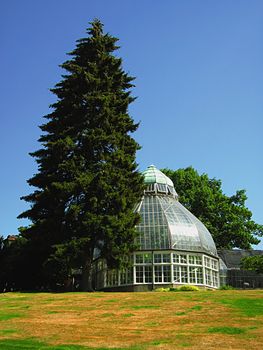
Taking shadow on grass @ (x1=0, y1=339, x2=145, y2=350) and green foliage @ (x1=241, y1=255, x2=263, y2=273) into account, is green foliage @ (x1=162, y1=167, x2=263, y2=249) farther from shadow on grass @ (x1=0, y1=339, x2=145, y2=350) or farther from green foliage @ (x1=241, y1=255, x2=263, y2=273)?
shadow on grass @ (x1=0, y1=339, x2=145, y2=350)

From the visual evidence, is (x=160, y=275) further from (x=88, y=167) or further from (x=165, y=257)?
(x=88, y=167)

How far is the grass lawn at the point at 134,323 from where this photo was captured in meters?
12.2

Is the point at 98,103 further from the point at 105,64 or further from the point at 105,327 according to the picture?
the point at 105,327

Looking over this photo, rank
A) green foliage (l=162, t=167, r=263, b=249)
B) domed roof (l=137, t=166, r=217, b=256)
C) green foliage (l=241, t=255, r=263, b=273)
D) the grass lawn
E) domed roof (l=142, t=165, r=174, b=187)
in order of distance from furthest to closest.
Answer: green foliage (l=162, t=167, r=263, b=249)
domed roof (l=142, t=165, r=174, b=187)
green foliage (l=241, t=255, r=263, b=273)
domed roof (l=137, t=166, r=217, b=256)
the grass lawn

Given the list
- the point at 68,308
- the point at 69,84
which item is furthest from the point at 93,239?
the point at 69,84

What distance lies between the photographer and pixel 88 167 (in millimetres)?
29094

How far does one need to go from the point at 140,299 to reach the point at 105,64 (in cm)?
1850

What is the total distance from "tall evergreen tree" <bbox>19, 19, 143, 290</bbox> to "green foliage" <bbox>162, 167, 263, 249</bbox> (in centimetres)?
2437

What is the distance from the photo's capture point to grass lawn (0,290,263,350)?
40.0ft

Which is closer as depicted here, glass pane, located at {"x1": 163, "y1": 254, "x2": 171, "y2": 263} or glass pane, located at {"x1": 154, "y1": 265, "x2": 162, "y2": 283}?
glass pane, located at {"x1": 154, "y1": 265, "x2": 162, "y2": 283}

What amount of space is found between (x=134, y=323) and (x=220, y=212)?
41074 mm

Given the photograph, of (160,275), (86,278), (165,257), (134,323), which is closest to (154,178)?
(165,257)

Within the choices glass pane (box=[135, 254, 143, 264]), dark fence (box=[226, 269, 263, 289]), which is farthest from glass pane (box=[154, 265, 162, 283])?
dark fence (box=[226, 269, 263, 289])

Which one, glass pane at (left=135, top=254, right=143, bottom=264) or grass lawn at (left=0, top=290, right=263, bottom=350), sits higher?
glass pane at (left=135, top=254, right=143, bottom=264)
